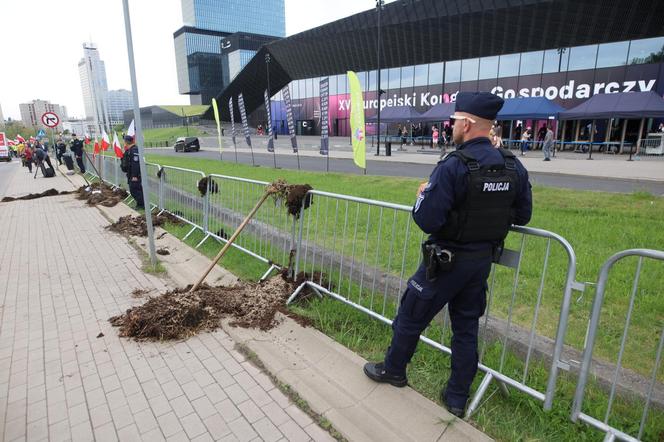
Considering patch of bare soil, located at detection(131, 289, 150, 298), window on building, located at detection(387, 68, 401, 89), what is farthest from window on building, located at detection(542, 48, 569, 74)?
patch of bare soil, located at detection(131, 289, 150, 298)

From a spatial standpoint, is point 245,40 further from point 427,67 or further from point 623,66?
point 623,66

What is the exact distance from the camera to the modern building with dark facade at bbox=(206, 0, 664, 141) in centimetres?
2684

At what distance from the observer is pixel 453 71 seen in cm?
3700

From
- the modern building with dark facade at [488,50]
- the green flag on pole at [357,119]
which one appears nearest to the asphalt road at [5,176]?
the green flag on pole at [357,119]

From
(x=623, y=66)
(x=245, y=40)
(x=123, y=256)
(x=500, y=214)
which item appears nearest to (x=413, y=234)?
(x=500, y=214)

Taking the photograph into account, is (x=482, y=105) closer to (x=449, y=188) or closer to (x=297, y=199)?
(x=449, y=188)

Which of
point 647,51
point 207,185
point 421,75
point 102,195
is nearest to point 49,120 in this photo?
point 102,195

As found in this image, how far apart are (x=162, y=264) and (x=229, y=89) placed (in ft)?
213

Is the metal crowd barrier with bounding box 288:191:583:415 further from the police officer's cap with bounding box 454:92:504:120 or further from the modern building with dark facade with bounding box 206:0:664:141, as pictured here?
the modern building with dark facade with bounding box 206:0:664:141

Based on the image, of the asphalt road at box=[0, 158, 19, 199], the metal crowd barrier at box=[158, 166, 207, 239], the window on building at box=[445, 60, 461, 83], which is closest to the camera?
the metal crowd barrier at box=[158, 166, 207, 239]

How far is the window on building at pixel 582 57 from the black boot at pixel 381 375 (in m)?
34.1

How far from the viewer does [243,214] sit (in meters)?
7.19

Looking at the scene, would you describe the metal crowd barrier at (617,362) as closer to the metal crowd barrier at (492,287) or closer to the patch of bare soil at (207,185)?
the metal crowd barrier at (492,287)

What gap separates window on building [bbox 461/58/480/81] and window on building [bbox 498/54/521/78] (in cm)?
211
